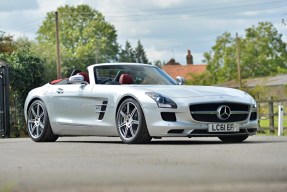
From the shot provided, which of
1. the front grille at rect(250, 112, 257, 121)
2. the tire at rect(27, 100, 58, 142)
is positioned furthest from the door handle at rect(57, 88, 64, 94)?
the front grille at rect(250, 112, 257, 121)

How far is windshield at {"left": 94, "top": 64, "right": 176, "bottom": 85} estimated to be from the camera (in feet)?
50.3

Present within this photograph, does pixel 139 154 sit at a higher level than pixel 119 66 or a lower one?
lower

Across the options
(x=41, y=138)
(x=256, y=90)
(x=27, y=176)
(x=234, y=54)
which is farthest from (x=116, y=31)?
(x=27, y=176)

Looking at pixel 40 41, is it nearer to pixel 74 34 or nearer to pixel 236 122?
pixel 74 34

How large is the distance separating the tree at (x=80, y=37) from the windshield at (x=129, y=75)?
94517mm

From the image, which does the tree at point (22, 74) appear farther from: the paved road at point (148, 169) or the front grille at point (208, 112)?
the paved road at point (148, 169)

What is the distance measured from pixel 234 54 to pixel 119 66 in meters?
99.9

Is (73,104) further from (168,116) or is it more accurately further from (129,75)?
(168,116)

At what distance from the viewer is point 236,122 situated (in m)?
14.2

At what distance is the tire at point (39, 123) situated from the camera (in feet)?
53.5

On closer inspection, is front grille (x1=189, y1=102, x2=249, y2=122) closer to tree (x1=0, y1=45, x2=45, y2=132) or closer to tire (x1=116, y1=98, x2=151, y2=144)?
tire (x1=116, y1=98, x2=151, y2=144)

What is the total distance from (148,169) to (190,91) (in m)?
5.27

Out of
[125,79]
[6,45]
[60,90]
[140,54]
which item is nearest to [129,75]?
[125,79]

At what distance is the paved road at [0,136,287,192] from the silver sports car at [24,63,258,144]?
98 centimetres
